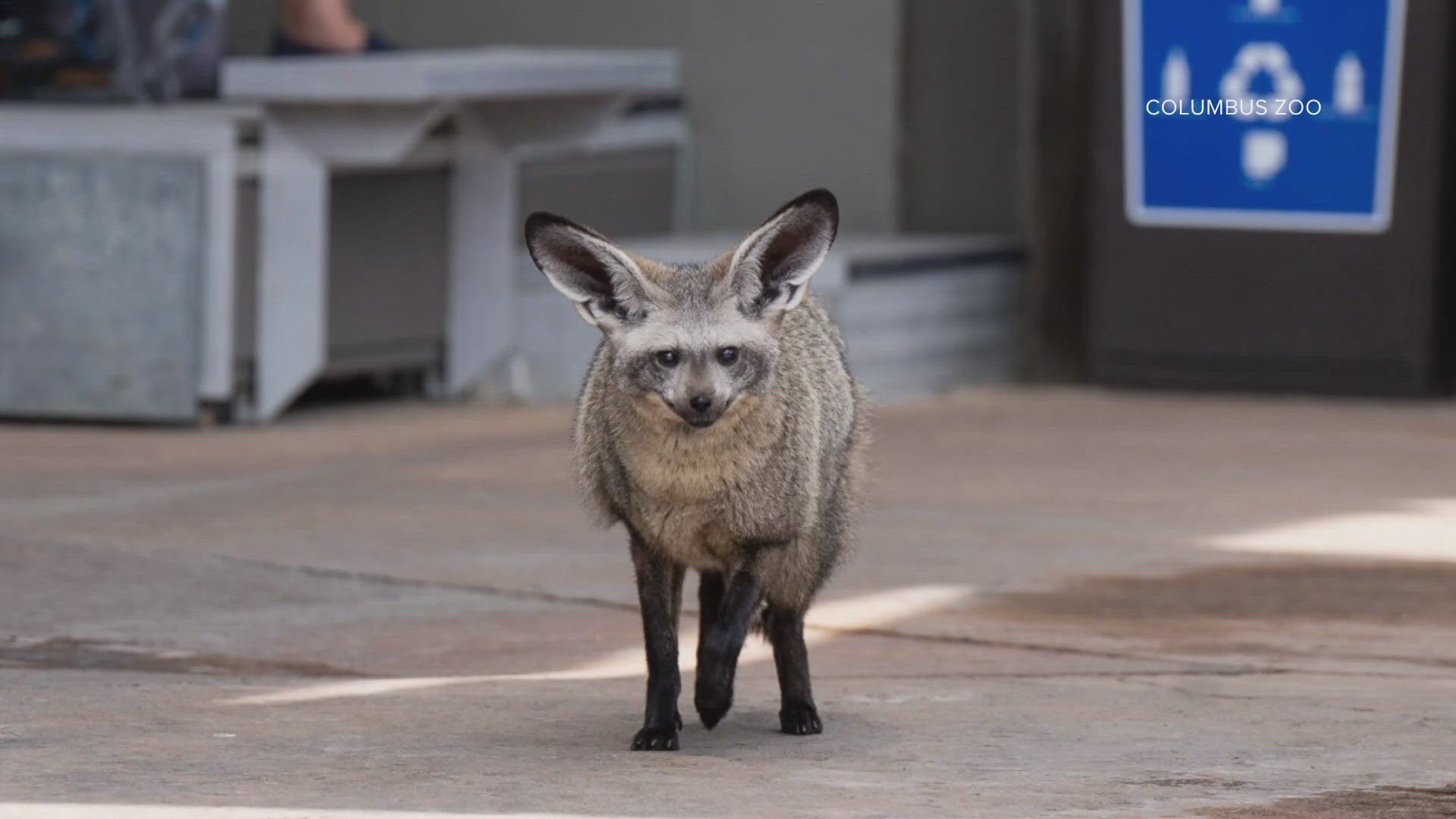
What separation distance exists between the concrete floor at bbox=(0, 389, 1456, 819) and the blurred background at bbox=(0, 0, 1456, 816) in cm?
2

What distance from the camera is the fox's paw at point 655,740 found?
4.96 metres

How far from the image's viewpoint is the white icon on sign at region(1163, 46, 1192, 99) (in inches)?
436

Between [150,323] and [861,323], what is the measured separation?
9.52ft

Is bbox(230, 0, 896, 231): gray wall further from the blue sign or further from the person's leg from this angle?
the person's leg

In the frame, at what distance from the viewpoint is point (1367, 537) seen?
7949 millimetres

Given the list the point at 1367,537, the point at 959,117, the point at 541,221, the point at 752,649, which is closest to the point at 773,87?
the point at 959,117

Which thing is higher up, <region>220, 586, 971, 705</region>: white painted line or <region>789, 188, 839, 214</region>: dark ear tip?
<region>789, 188, 839, 214</region>: dark ear tip

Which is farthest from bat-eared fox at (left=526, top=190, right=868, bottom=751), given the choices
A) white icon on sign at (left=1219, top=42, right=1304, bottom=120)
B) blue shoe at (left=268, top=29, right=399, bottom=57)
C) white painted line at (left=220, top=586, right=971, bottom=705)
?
white icon on sign at (left=1219, top=42, right=1304, bottom=120)

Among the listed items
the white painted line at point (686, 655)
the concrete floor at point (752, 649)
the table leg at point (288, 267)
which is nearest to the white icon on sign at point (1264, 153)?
the concrete floor at point (752, 649)

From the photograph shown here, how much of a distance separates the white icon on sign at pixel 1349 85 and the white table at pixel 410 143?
280cm

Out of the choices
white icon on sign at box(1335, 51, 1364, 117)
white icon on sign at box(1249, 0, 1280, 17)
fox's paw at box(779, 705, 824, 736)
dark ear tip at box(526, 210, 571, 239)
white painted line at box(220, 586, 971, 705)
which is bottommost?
white painted line at box(220, 586, 971, 705)

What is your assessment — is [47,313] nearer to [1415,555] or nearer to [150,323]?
[150,323]

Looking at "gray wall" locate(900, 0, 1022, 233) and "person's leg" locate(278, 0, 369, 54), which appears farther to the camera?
"gray wall" locate(900, 0, 1022, 233)

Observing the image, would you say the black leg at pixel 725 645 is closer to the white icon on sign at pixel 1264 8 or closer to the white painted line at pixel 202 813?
the white painted line at pixel 202 813
